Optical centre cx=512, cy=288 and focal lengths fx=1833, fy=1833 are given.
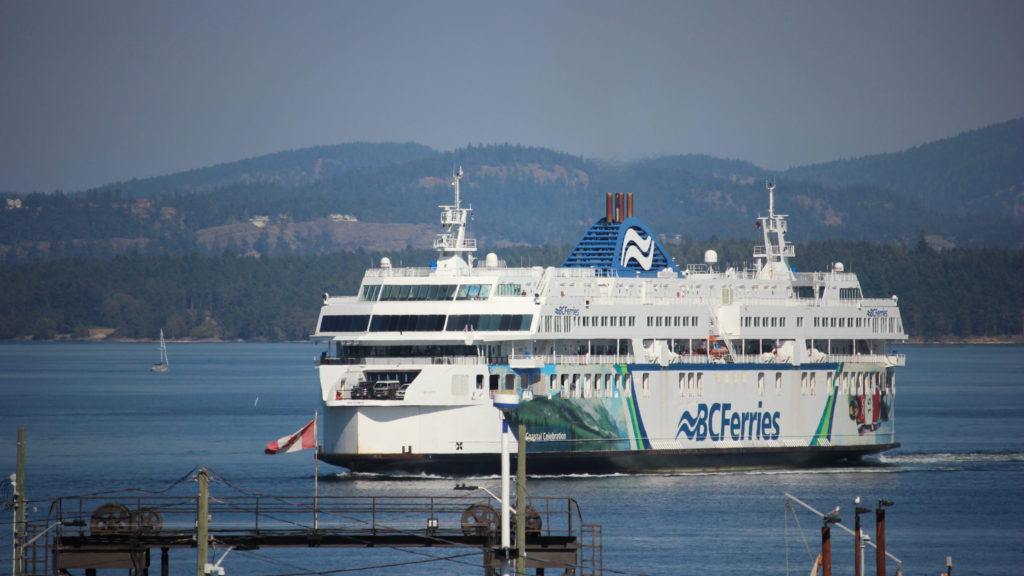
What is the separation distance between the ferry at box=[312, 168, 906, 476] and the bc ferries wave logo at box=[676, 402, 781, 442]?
2.8 inches

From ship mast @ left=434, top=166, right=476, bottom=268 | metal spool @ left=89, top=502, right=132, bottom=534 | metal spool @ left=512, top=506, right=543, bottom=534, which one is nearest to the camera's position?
metal spool @ left=512, top=506, right=543, bottom=534

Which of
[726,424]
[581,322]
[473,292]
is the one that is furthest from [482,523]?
[726,424]

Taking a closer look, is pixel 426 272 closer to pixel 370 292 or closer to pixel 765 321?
pixel 370 292

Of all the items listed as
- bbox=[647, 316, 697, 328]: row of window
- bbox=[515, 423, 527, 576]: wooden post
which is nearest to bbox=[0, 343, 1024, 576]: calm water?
bbox=[647, 316, 697, 328]: row of window

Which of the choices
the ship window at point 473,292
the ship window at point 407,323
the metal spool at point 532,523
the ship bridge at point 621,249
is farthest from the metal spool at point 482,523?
the ship bridge at point 621,249

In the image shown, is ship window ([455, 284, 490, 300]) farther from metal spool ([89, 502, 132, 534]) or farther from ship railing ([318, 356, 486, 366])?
metal spool ([89, 502, 132, 534])

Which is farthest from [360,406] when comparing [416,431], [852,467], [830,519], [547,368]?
[830,519]

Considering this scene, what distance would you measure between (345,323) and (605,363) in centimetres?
939

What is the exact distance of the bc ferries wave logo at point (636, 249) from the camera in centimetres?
7188

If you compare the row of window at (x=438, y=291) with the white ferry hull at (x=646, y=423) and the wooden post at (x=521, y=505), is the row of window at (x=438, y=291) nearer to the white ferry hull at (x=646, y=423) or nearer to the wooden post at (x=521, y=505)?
the white ferry hull at (x=646, y=423)

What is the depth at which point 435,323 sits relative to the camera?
63.2 meters

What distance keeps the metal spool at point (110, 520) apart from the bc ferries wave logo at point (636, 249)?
3594 centimetres

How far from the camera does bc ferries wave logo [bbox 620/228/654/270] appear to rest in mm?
71875

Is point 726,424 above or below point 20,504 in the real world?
above
